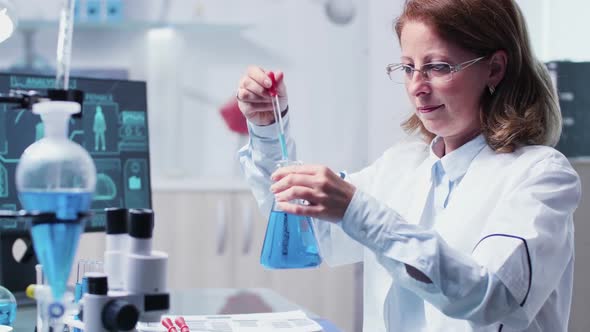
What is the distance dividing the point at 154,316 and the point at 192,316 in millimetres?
569

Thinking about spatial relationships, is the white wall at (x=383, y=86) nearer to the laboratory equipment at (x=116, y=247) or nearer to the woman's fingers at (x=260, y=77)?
the woman's fingers at (x=260, y=77)

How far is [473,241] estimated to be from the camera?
136 centimetres

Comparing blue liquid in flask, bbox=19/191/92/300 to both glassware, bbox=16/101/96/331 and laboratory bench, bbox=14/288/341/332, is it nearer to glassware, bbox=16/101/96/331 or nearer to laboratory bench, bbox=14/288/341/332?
glassware, bbox=16/101/96/331

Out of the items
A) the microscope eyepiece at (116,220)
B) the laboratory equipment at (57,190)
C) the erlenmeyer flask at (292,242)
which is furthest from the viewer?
the erlenmeyer flask at (292,242)

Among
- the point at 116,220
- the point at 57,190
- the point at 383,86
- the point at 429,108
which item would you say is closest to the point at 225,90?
the point at 383,86

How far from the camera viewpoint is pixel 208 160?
3.26 metres

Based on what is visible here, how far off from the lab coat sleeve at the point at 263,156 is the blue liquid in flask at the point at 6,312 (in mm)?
542

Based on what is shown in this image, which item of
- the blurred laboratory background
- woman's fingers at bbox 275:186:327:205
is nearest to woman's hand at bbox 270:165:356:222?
woman's fingers at bbox 275:186:327:205

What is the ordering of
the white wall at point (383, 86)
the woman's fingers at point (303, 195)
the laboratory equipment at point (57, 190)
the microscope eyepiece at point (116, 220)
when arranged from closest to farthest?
1. the laboratory equipment at point (57, 190)
2. the microscope eyepiece at point (116, 220)
3. the woman's fingers at point (303, 195)
4. the white wall at point (383, 86)

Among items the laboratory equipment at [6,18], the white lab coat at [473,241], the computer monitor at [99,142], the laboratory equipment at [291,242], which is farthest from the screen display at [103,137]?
the laboratory equipment at [291,242]

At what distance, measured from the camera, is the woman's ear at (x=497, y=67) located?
1.43m

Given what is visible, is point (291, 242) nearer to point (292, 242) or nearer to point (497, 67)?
point (292, 242)

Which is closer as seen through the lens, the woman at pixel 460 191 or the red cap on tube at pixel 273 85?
the woman at pixel 460 191

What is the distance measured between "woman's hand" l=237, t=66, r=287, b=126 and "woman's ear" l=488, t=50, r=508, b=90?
40 cm
